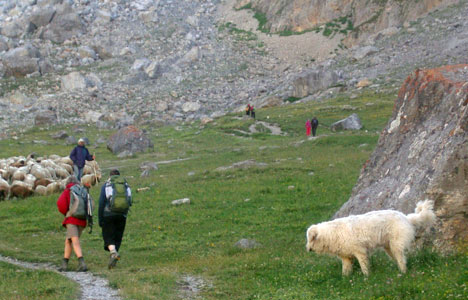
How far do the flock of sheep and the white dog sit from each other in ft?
59.8

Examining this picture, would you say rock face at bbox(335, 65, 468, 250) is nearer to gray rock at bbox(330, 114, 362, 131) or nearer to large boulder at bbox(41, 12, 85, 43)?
gray rock at bbox(330, 114, 362, 131)

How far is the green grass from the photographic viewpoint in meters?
12.8

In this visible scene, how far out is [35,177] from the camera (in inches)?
1303

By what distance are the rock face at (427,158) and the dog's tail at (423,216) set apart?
485 mm

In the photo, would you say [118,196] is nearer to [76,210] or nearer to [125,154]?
[76,210]

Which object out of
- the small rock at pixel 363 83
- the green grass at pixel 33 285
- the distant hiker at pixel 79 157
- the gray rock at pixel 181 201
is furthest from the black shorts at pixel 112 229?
the small rock at pixel 363 83

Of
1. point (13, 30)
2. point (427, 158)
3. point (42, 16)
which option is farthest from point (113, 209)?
point (13, 30)

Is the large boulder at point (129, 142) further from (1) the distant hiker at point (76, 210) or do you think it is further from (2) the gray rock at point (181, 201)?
(1) the distant hiker at point (76, 210)

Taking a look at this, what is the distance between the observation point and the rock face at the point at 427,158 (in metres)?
13.2

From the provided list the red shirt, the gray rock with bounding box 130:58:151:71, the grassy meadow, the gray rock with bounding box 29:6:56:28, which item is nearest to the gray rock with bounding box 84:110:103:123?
the gray rock with bounding box 130:58:151:71

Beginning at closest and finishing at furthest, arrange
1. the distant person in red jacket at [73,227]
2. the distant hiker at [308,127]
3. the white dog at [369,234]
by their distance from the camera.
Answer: the white dog at [369,234]
the distant person in red jacket at [73,227]
the distant hiker at [308,127]

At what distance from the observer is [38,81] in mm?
100312

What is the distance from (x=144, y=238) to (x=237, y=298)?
8.63 m

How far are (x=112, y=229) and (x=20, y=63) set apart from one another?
307 ft
